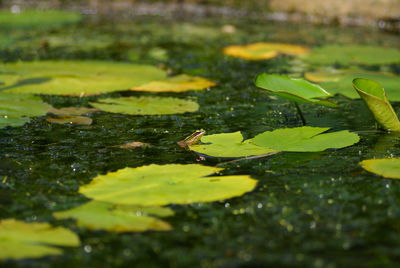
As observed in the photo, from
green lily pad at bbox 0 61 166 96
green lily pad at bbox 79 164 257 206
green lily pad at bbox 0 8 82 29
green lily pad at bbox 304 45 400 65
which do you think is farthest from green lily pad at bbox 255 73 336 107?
green lily pad at bbox 0 8 82 29

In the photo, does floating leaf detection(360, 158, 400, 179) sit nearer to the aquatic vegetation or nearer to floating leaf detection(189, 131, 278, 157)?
the aquatic vegetation

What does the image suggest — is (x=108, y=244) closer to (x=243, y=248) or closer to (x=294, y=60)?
(x=243, y=248)

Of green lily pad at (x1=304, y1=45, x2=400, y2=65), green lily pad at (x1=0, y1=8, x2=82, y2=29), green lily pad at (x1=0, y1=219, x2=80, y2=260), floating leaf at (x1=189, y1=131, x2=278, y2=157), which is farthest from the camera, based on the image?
green lily pad at (x1=0, y1=8, x2=82, y2=29)

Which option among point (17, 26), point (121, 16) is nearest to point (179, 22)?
point (121, 16)

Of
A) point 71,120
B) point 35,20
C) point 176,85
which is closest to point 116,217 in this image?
point 71,120

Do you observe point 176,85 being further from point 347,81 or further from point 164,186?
point 164,186

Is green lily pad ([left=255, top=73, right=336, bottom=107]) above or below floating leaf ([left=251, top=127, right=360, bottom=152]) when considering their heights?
above
